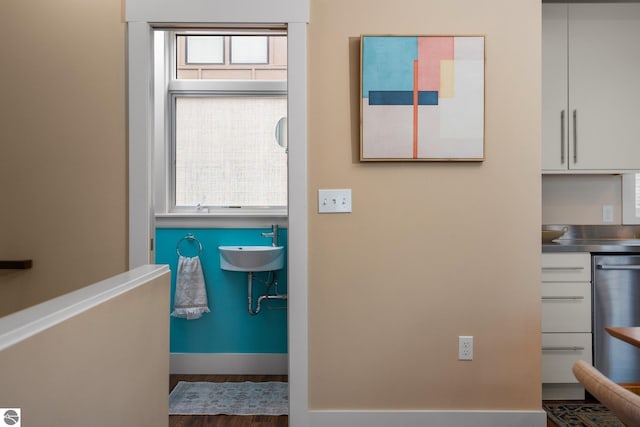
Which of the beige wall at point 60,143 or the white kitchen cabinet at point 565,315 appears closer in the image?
the beige wall at point 60,143

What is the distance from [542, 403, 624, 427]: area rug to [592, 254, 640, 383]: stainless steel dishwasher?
0.70 ft

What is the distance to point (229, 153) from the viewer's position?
3.55 meters

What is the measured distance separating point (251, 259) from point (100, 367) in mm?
1923

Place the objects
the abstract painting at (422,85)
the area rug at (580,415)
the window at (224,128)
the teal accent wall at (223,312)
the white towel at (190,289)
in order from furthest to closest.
→ the window at (224,128) < the teal accent wall at (223,312) < the white towel at (190,289) < the area rug at (580,415) < the abstract painting at (422,85)

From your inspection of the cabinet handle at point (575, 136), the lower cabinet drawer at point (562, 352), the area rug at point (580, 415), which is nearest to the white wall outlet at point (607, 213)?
the cabinet handle at point (575, 136)

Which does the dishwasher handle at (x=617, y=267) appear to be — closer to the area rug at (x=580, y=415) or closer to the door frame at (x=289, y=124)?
the area rug at (x=580, y=415)

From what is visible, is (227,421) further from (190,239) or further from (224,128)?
(224,128)

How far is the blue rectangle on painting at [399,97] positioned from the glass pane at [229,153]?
1.41 metres

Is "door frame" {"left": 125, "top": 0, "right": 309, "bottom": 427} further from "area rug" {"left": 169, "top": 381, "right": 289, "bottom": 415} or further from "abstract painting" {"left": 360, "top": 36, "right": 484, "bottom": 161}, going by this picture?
"area rug" {"left": 169, "top": 381, "right": 289, "bottom": 415}

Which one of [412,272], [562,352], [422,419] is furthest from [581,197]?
[422,419]

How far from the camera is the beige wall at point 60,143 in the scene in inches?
88.0

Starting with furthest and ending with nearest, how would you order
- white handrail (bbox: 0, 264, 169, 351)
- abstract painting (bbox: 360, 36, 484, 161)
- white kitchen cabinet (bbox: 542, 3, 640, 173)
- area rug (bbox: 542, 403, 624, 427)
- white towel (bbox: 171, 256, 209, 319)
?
white towel (bbox: 171, 256, 209, 319) < white kitchen cabinet (bbox: 542, 3, 640, 173) < area rug (bbox: 542, 403, 624, 427) < abstract painting (bbox: 360, 36, 484, 161) < white handrail (bbox: 0, 264, 169, 351)

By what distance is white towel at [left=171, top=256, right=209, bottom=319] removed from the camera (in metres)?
3.22

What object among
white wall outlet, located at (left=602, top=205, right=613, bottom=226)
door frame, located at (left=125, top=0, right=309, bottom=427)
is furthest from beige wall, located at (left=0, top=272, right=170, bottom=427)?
white wall outlet, located at (left=602, top=205, right=613, bottom=226)
